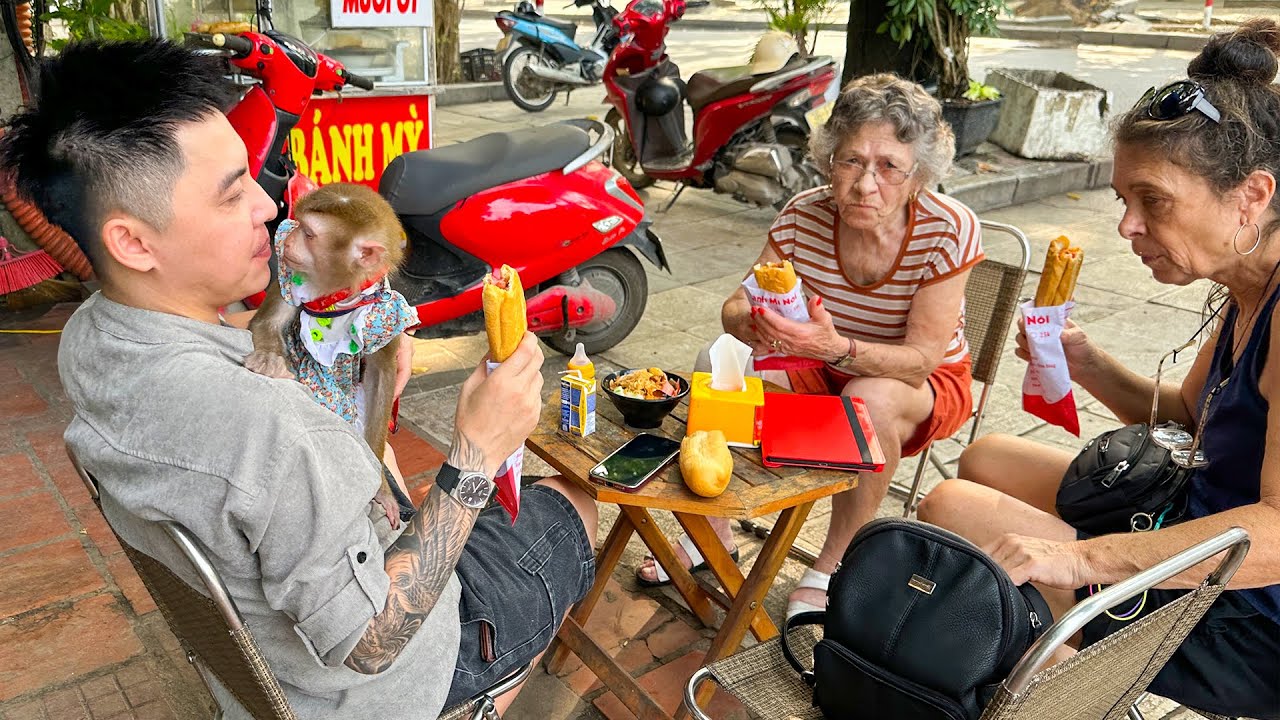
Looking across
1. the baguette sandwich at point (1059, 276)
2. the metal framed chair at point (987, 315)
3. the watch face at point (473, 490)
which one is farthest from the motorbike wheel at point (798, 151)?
the watch face at point (473, 490)

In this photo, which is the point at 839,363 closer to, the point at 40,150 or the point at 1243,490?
the point at 1243,490

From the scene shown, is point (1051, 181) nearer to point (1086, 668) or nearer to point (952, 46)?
point (952, 46)

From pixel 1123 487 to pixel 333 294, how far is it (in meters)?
1.65

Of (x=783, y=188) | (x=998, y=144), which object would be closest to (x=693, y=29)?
(x=998, y=144)

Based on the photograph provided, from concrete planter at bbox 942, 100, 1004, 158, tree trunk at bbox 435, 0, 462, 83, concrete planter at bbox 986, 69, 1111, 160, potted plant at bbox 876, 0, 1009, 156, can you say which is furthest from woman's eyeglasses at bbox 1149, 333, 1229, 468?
tree trunk at bbox 435, 0, 462, 83

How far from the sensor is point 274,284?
2.16 metres

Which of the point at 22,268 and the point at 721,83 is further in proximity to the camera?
the point at 721,83

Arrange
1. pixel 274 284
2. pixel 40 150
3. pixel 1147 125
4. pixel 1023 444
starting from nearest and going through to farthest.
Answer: pixel 40 150
pixel 1147 125
pixel 274 284
pixel 1023 444

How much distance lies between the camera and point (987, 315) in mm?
3045

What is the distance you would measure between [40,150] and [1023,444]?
7.25ft

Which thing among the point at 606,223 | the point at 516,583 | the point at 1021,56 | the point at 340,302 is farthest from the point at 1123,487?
the point at 1021,56

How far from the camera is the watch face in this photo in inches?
61.4

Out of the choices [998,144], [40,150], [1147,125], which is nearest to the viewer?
[40,150]

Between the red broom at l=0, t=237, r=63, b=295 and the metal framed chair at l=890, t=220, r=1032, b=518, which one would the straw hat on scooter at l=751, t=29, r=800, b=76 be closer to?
the metal framed chair at l=890, t=220, r=1032, b=518
